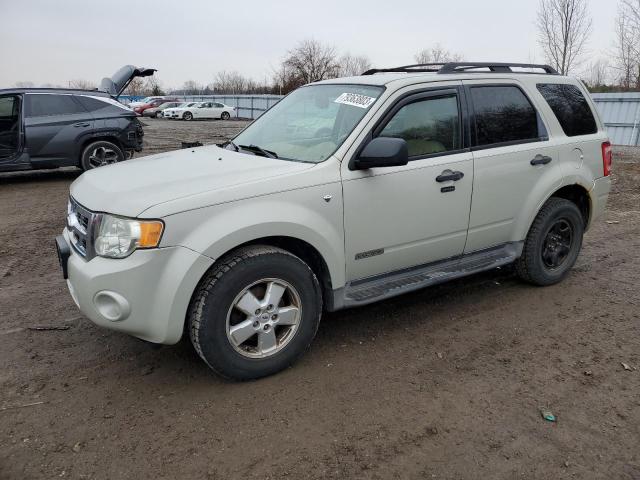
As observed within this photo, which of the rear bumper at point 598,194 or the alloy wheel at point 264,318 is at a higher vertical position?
the rear bumper at point 598,194

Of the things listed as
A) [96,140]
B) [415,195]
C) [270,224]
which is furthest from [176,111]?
[270,224]

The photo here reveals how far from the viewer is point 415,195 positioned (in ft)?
11.9

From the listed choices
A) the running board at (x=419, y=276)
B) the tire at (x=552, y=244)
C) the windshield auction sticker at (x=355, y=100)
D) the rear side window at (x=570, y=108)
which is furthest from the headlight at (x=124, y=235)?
the rear side window at (x=570, y=108)

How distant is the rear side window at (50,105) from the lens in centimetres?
945

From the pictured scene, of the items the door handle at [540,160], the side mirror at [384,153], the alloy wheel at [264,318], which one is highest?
the side mirror at [384,153]

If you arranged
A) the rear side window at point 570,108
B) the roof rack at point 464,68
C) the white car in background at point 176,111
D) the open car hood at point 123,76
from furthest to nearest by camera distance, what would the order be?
the white car in background at point 176,111 < the open car hood at point 123,76 < the rear side window at point 570,108 < the roof rack at point 464,68

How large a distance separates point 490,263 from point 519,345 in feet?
2.63

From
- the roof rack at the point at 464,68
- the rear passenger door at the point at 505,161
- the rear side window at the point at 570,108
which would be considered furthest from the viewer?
the rear side window at the point at 570,108

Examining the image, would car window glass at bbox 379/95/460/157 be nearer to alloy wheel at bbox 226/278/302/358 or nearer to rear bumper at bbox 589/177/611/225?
alloy wheel at bbox 226/278/302/358

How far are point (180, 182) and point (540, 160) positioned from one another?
2.95m

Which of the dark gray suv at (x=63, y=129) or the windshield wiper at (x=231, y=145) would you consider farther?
the dark gray suv at (x=63, y=129)

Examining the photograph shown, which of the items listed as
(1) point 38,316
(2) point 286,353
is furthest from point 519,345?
(1) point 38,316

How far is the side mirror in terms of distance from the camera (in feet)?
10.5

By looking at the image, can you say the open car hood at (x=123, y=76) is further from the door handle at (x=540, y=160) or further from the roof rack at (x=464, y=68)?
the door handle at (x=540, y=160)
